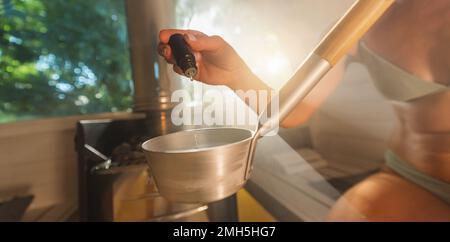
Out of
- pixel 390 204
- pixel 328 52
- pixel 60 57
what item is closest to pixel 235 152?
pixel 328 52

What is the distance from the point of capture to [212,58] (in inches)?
11.2

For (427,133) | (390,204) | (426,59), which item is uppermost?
(426,59)

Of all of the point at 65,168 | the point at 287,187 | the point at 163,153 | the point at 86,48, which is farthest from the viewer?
the point at 65,168

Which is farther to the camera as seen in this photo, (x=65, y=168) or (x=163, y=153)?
(x=65, y=168)

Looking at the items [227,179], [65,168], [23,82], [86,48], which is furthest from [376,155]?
[65,168]

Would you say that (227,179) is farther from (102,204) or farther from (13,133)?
(13,133)

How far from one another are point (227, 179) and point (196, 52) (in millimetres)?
147

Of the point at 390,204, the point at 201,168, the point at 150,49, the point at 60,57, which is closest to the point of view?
the point at 201,168

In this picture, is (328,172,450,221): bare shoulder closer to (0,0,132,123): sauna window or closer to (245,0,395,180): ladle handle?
(245,0,395,180): ladle handle

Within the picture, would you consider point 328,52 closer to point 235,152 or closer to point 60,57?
point 235,152

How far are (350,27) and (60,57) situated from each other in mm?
781

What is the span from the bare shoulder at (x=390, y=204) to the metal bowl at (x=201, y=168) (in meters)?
0.33

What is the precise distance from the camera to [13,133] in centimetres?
96

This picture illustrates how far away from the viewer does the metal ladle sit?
22 cm
